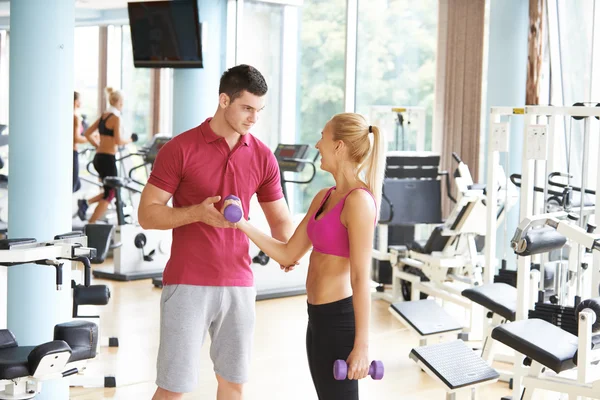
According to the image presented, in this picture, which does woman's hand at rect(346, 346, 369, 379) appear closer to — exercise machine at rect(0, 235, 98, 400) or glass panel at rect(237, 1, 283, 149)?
exercise machine at rect(0, 235, 98, 400)

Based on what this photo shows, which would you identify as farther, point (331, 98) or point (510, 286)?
point (331, 98)

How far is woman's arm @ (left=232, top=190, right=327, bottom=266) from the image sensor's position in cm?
263

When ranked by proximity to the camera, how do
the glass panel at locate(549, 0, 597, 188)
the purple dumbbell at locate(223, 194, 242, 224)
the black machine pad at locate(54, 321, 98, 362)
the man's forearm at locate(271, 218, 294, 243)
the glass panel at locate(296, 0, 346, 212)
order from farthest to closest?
the glass panel at locate(296, 0, 346, 212)
the glass panel at locate(549, 0, 597, 188)
the black machine pad at locate(54, 321, 98, 362)
the man's forearm at locate(271, 218, 294, 243)
the purple dumbbell at locate(223, 194, 242, 224)

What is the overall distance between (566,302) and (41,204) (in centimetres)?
273

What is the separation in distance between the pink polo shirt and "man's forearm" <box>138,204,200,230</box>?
8 centimetres

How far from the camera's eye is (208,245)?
2.73 metres

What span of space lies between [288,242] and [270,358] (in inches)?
92.4

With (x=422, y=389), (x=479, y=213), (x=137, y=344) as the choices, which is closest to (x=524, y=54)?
(x=479, y=213)

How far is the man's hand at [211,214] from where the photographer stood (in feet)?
8.37

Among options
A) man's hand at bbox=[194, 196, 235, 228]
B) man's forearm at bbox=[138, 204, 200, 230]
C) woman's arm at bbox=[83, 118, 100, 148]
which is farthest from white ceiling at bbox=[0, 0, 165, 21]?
man's hand at bbox=[194, 196, 235, 228]

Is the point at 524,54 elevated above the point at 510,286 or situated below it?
above

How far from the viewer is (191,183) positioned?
2715mm

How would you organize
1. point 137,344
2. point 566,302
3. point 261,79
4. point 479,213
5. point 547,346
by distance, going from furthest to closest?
point 479,213
point 137,344
point 566,302
point 547,346
point 261,79

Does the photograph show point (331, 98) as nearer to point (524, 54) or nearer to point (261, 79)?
point (524, 54)
